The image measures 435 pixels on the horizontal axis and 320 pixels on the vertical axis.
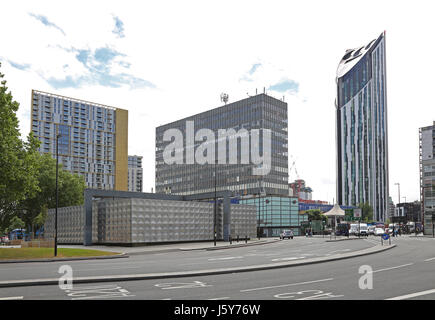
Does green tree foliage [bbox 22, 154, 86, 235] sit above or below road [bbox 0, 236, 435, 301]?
above

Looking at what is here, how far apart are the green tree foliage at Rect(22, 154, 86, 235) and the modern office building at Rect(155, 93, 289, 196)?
255 ft

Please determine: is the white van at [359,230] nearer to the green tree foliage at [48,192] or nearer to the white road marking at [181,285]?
the green tree foliage at [48,192]

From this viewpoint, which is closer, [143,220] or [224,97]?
[143,220]

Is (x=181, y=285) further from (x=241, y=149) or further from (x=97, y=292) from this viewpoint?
(x=241, y=149)

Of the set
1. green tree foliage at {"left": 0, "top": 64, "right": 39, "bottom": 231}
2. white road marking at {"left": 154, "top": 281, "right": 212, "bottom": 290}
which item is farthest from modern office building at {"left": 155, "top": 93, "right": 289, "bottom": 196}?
white road marking at {"left": 154, "top": 281, "right": 212, "bottom": 290}

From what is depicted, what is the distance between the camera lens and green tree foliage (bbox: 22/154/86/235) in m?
73.8

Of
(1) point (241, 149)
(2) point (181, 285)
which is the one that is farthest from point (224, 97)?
(2) point (181, 285)

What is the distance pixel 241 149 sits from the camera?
521 ft

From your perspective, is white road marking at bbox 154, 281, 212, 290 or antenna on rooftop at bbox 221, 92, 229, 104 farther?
antenna on rooftop at bbox 221, 92, 229, 104

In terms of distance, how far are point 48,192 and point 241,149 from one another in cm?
9273

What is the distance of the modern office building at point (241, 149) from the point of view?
152m

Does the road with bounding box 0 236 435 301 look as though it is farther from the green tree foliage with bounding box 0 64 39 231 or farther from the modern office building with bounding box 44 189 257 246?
the modern office building with bounding box 44 189 257 246
